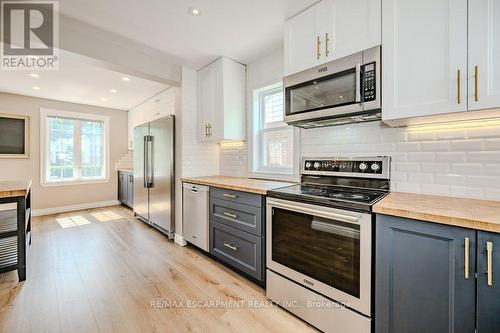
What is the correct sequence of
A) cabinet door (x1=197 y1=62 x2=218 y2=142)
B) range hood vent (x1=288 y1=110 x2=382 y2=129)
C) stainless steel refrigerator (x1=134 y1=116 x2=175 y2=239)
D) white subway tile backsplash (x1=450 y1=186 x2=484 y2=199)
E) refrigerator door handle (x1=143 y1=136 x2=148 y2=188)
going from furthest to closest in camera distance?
refrigerator door handle (x1=143 y1=136 x2=148 y2=188), stainless steel refrigerator (x1=134 y1=116 x2=175 y2=239), cabinet door (x1=197 y1=62 x2=218 y2=142), range hood vent (x1=288 y1=110 x2=382 y2=129), white subway tile backsplash (x1=450 y1=186 x2=484 y2=199)

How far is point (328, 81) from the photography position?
1.71 metres

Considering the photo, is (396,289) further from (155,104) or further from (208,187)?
(155,104)

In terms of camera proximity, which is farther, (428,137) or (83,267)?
(83,267)

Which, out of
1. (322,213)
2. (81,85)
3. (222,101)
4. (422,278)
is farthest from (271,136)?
(81,85)

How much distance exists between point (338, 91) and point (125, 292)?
97.6 inches

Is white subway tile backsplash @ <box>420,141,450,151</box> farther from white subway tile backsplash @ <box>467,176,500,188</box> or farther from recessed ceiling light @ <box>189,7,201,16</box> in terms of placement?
recessed ceiling light @ <box>189,7,201,16</box>

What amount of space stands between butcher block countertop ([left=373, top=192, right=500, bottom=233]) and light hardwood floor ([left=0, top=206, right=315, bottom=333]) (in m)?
1.04

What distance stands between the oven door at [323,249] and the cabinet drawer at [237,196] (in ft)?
0.59

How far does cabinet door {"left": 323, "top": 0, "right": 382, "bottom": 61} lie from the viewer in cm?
148

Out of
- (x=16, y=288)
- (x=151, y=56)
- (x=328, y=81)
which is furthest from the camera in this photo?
(x=151, y=56)

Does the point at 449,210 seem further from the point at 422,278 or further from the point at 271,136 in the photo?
the point at 271,136

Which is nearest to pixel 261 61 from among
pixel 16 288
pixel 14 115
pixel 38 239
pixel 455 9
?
pixel 455 9

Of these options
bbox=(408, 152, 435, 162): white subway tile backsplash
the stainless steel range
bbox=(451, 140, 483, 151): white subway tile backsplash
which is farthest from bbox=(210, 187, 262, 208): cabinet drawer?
bbox=(451, 140, 483, 151): white subway tile backsplash

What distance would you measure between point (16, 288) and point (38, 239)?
156cm
